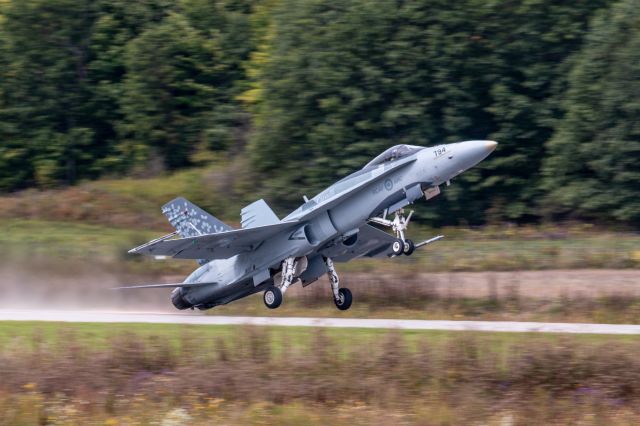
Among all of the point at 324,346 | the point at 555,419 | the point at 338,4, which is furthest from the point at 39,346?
the point at 338,4

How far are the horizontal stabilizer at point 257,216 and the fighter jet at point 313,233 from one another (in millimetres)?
24

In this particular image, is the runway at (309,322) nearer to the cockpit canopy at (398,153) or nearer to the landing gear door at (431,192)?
the landing gear door at (431,192)

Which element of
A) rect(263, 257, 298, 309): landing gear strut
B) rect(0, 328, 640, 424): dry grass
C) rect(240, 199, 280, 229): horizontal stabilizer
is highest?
rect(240, 199, 280, 229): horizontal stabilizer

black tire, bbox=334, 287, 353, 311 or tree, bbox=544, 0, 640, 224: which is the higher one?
tree, bbox=544, 0, 640, 224

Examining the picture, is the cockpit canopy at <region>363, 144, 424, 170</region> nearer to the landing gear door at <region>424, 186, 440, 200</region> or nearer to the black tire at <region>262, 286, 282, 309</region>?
the landing gear door at <region>424, 186, 440, 200</region>

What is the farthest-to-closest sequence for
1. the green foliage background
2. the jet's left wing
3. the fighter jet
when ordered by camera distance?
the green foliage background, the jet's left wing, the fighter jet

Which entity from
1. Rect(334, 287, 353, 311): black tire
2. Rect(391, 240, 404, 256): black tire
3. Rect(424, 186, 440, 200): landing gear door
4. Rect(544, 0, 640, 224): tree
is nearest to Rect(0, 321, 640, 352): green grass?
Rect(391, 240, 404, 256): black tire

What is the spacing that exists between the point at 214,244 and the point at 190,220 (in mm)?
1873

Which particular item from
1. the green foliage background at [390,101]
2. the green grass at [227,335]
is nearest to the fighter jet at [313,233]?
the green grass at [227,335]

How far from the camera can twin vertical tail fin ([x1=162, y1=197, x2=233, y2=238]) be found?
24.1 metres

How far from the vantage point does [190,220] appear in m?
24.2

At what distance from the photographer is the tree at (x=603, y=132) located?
1309 inches

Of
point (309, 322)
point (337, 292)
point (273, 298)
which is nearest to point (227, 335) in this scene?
point (309, 322)

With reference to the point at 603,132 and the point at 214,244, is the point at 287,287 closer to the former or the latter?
the point at 214,244
